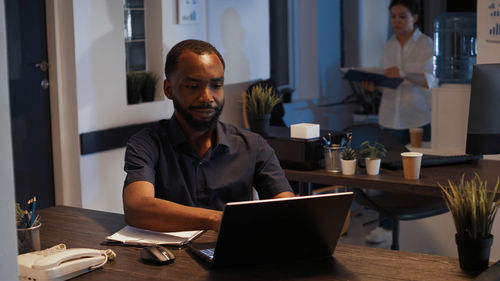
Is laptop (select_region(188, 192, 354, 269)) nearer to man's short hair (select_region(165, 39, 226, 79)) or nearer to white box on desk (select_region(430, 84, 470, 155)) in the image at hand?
man's short hair (select_region(165, 39, 226, 79))

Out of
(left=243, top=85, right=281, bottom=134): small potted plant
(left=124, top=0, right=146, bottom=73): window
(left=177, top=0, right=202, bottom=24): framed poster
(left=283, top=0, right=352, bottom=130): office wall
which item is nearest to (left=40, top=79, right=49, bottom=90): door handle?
(left=124, top=0, right=146, bottom=73): window

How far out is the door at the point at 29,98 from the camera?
4.16 meters

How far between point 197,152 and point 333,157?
0.97 m

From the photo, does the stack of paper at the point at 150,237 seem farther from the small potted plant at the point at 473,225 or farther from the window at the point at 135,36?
the window at the point at 135,36

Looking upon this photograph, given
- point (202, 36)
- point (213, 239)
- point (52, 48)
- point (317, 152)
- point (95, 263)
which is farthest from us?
point (202, 36)

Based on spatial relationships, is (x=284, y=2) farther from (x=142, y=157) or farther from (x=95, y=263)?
(x=95, y=263)

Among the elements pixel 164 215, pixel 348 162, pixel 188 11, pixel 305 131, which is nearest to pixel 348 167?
pixel 348 162

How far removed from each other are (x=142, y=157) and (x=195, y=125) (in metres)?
0.21

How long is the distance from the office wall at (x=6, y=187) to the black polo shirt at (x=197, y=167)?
3.54 feet

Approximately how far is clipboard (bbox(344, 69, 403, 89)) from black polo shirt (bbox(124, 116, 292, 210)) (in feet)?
11.8

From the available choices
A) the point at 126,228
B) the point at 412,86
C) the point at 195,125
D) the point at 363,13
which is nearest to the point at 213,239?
the point at 126,228

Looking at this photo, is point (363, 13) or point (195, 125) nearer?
point (195, 125)

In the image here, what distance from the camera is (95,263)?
1938 millimetres

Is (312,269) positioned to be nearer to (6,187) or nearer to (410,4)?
(6,187)
